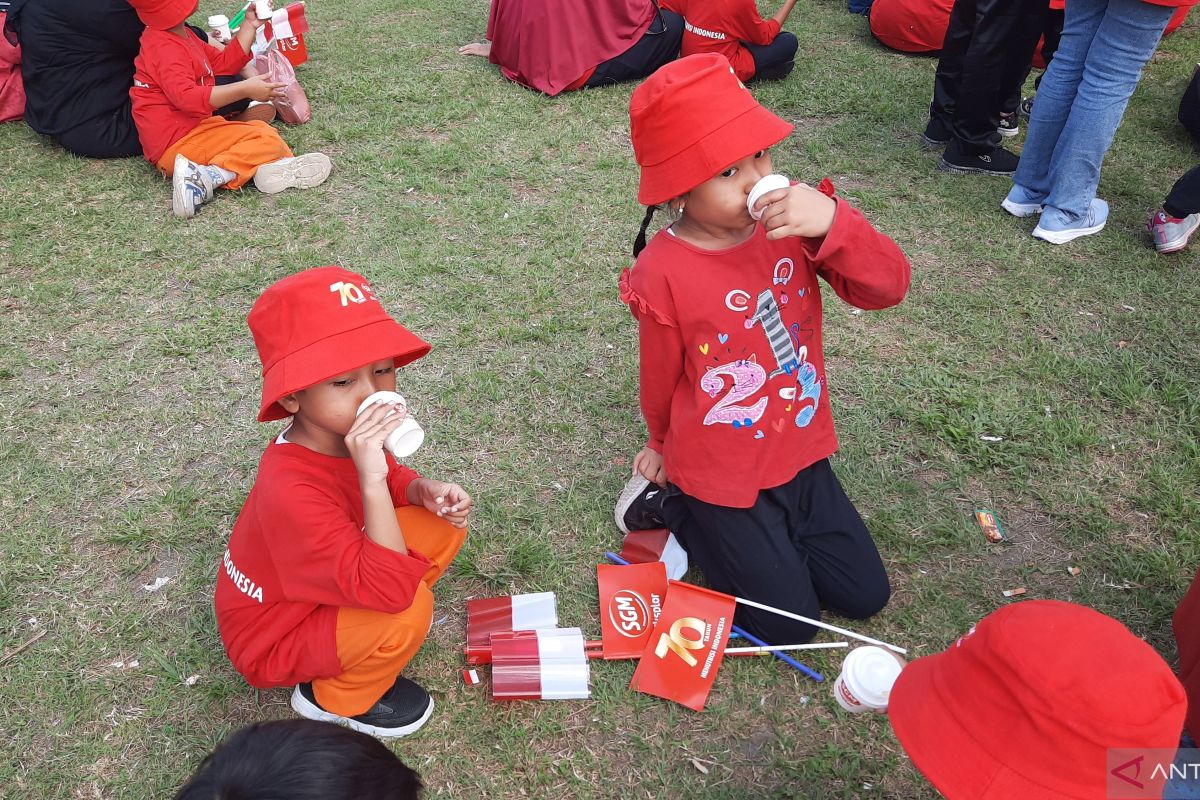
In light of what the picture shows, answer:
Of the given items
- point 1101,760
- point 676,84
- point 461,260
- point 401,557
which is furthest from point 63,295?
point 1101,760

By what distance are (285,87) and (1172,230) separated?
4.19 m

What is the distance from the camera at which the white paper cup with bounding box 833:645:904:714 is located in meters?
1.58

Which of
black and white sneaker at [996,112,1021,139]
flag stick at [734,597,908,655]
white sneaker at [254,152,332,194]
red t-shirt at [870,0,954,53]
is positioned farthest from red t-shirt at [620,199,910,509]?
red t-shirt at [870,0,954,53]

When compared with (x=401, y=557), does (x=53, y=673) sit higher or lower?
lower

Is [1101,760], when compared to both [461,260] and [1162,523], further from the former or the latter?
[461,260]

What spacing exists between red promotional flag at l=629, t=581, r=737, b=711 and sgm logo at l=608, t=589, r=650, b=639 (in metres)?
0.05

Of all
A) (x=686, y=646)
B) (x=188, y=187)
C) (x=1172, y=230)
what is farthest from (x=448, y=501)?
(x=1172, y=230)

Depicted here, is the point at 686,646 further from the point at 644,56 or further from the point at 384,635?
the point at 644,56

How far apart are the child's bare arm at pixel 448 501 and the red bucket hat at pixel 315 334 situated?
375mm

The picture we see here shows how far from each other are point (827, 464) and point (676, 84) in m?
1.13

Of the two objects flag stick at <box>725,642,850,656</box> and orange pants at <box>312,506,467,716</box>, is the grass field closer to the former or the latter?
flag stick at <box>725,642,850,656</box>

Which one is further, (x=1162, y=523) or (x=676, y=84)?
(x=1162, y=523)

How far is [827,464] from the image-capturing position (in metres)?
2.53

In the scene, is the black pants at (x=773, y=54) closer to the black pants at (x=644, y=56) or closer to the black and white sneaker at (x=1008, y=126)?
the black pants at (x=644, y=56)
